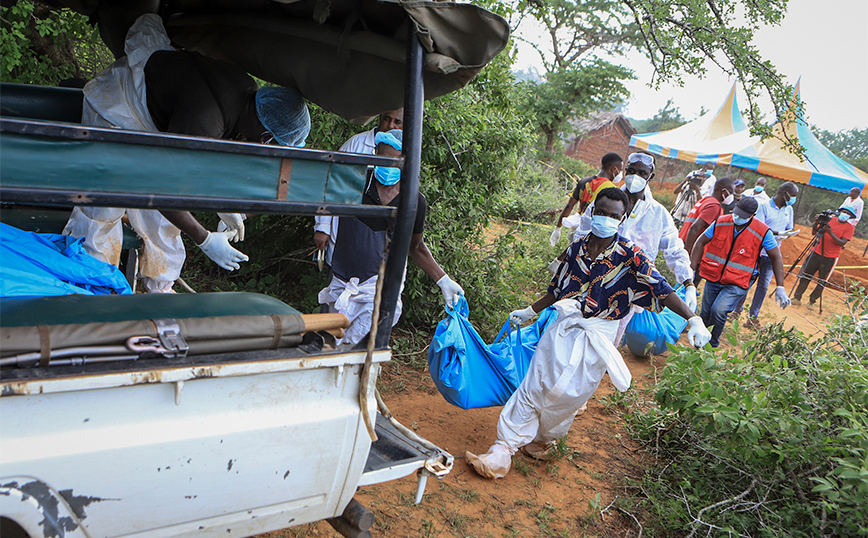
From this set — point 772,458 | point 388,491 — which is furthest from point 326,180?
point 772,458

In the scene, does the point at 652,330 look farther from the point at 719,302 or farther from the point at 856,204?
the point at 856,204

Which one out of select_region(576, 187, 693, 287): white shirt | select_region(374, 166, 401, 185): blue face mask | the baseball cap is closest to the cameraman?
the baseball cap

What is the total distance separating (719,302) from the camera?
6598 millimetres

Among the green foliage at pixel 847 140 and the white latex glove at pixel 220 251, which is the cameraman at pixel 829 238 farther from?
the green foliage at pixel 847 140

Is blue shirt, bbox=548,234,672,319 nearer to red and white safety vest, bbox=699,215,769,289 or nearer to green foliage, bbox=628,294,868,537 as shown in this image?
green foliage, bbox=628,294,868,537

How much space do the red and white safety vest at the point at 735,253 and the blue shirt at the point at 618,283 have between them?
3.15 m

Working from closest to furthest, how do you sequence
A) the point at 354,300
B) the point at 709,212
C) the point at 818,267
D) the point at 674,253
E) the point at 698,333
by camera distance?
1. the point at 698,333
2. the point at 354,300
3. the point at 674,253
4. the point at 709,212
5. the point at 818,267

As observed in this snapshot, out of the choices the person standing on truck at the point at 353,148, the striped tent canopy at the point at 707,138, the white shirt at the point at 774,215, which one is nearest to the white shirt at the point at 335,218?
the person standing on truck at the point at 353,148

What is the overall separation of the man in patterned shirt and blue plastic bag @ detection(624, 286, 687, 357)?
1.95 meters

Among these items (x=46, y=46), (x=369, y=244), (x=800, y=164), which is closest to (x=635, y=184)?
(x=369, y=244)

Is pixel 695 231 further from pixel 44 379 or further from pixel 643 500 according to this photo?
pixel 44 379

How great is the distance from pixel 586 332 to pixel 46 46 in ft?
15.0

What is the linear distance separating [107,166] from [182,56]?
1637 mm

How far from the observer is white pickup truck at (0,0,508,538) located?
4.90 ft
